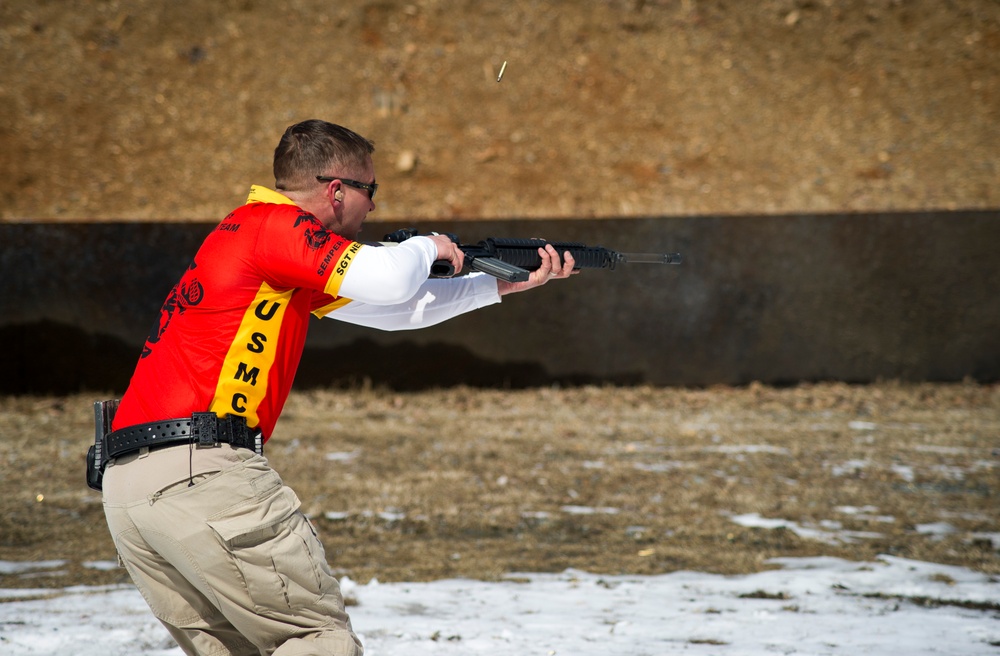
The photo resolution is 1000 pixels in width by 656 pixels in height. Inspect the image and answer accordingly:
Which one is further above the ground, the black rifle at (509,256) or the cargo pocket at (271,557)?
the black rifle at (509,256)

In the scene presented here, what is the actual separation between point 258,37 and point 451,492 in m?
10.6

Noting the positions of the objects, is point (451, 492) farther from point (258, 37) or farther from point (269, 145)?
point (258, 37)

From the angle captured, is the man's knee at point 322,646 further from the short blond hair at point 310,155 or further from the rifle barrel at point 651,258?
the rifle barrel at point 651,258

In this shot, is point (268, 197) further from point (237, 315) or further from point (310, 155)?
point (237, 315)

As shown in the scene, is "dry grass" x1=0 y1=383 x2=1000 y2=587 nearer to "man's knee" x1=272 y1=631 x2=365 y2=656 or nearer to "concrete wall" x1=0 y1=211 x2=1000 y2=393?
"concrete wall" x1=0 y1=211 x2=1000 y2=393

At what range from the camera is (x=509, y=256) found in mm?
3297

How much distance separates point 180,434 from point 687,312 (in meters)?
8.97

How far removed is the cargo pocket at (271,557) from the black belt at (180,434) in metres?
0.20

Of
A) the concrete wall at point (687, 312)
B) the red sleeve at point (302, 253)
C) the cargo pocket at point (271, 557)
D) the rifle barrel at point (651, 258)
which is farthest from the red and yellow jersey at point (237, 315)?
the concrete wall at point (687, 312)

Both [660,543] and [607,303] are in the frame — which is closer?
[660,543]

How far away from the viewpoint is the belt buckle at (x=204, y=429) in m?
2.59

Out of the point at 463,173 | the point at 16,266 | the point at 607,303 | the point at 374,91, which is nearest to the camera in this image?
the point at 16,266

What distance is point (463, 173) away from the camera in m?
13.5

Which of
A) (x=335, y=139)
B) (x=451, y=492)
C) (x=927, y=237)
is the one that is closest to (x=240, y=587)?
(x=335, y=139)
